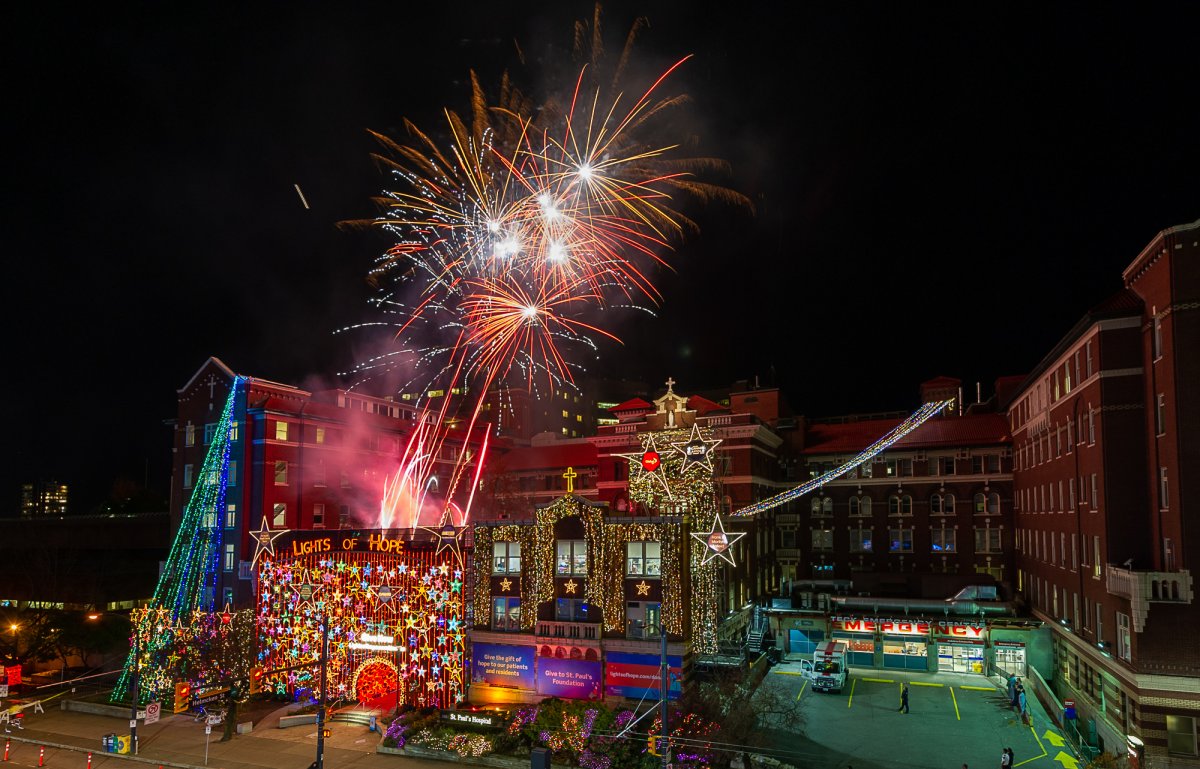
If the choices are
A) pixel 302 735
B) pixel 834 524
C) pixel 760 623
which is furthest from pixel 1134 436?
pixel 302 735

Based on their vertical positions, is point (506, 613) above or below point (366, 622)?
above

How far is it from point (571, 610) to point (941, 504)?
126 feet

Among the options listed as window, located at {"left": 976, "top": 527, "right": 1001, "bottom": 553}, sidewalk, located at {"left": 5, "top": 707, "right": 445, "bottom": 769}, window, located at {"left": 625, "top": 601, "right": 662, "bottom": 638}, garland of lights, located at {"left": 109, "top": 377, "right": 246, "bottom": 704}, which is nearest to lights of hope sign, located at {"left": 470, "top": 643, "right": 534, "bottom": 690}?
window, located at {"left": 625, "top": 601, "right": 662, "bottom": 638}

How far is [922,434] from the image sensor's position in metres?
64.2

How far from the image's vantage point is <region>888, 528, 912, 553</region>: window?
6350cm

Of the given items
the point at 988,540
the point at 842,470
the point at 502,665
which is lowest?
the point at 502,665

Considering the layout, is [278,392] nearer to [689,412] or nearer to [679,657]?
[689,412]

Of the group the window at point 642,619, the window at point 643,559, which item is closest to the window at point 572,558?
the window at point 643,559

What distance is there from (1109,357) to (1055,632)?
19362 millimetres

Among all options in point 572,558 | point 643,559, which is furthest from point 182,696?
point 643,559

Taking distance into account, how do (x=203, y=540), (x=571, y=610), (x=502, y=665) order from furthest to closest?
1. (x=203, y=540)
2. (x=502, y=665)
3. (x=571, y=610)

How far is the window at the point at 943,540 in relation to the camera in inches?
2438

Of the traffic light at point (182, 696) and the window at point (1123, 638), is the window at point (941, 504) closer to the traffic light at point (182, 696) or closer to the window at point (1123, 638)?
the window at point (1123, 638)

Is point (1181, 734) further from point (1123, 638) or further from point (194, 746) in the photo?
point (194, 746)
